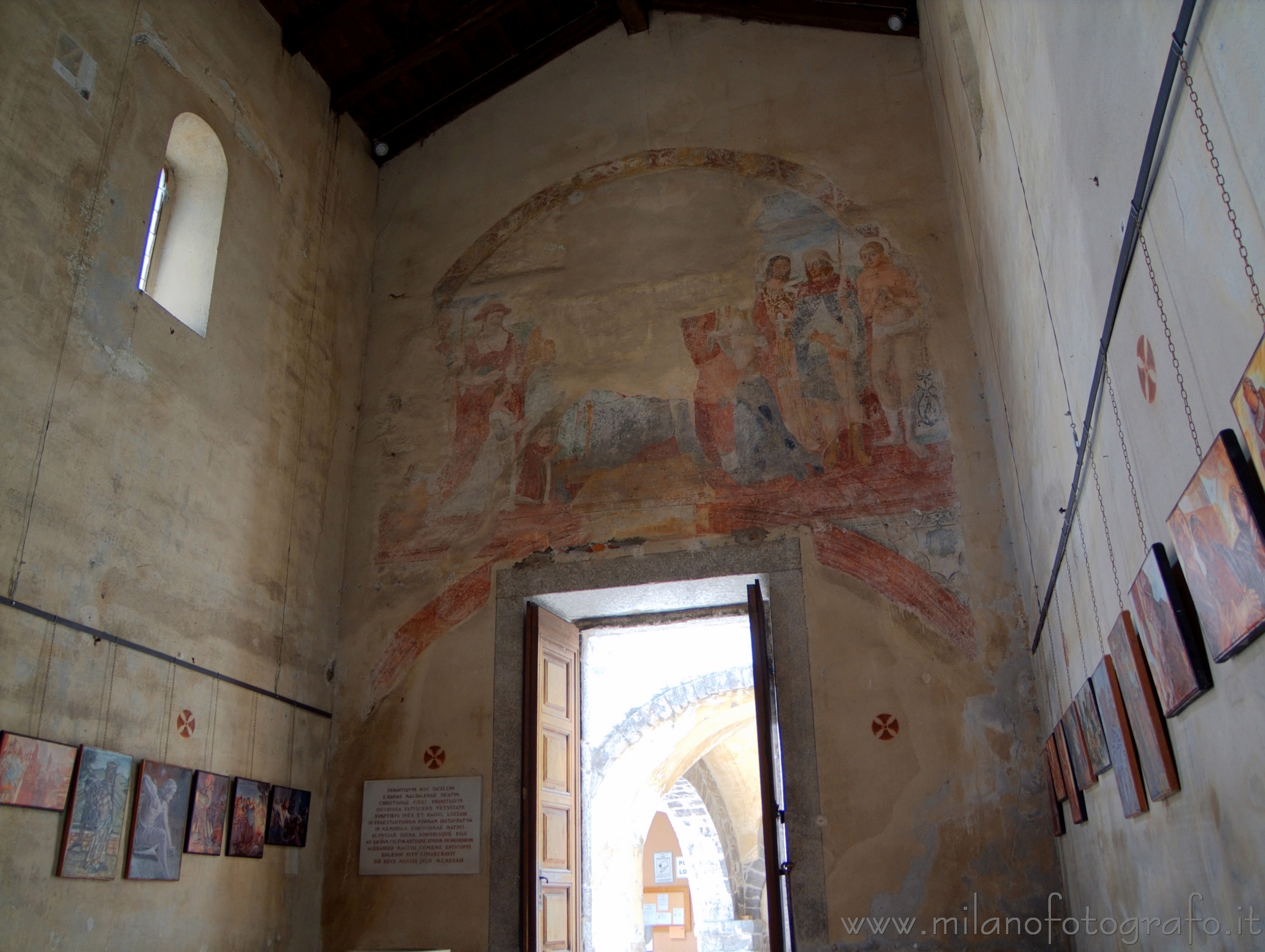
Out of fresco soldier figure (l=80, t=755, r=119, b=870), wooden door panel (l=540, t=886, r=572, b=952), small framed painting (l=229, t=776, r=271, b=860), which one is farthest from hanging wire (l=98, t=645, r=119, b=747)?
wooden door panel (l=540, t=886, r=572, b=952)

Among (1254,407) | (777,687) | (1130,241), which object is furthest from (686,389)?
(1254,407)

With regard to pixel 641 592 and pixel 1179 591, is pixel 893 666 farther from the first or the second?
pixel 1179 591

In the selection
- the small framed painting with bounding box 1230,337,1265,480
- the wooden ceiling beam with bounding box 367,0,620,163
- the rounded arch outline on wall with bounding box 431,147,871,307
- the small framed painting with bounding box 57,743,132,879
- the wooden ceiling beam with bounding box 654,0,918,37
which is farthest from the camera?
the wooden ceiling beam with bounding box 367,0,620,163

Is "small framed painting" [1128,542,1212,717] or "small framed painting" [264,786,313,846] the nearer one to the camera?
"small framed painting" [1128,542,1212,717]

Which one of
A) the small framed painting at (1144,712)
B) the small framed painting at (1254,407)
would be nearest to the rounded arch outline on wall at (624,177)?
the small framed painting at (1144,712)

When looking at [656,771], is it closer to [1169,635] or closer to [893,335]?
[893,335]

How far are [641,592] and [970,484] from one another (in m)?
2.33

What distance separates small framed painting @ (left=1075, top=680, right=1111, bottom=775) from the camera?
3.87 metres

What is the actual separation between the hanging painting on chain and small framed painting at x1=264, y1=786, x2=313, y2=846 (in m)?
5.65

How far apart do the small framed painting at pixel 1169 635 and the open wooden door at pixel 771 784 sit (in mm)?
3289

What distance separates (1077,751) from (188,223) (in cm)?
620

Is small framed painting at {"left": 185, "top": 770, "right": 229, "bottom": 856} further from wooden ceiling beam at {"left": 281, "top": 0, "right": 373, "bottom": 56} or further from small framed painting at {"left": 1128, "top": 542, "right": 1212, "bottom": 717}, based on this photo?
wooden ceiling beam at {"left": 281, "top": 0, "right": 373, "bottom": 56}

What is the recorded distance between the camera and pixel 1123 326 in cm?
297

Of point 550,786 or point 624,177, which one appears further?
point 624,177
